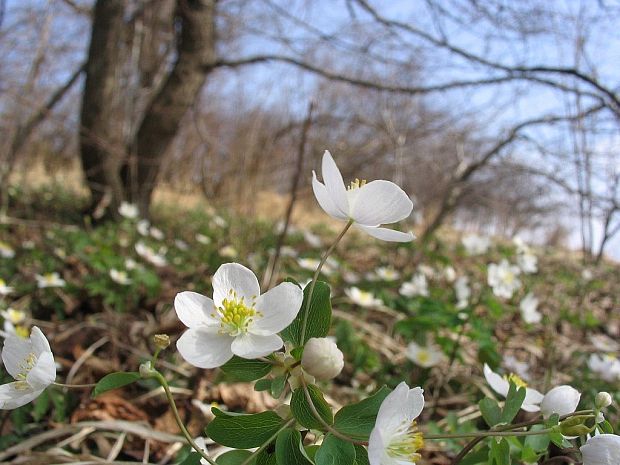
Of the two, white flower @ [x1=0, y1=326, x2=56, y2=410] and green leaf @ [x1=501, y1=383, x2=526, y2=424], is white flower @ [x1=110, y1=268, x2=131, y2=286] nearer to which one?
white flower @ [x1=0, y1=326, x2=56, y2=410]

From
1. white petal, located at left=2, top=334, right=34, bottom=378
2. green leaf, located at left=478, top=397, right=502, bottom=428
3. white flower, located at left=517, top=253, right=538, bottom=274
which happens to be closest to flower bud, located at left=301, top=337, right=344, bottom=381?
green leaf, located at left=478, top=397, right=502, bottom=428

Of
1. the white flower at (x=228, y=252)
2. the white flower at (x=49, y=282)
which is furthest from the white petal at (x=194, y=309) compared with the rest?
the white flower at (x=228, y=252)

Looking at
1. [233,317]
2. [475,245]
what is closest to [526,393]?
[233,317]

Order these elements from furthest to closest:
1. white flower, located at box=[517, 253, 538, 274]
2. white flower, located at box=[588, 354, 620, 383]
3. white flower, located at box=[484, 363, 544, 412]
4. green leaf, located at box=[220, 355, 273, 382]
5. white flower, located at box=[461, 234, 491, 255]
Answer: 1. white flower, located at box=[461, 234, 491, 255]
2. white flower, located at box=[517, 253, 538, 274]
3. white flower, located at box=[588, 354, 620, 383]
4. white flower, located at box=[484, 363, 544, 412]
5. green leaf, located at box=[220, 355, 273, 382]

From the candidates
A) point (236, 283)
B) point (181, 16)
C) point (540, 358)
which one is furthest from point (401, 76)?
point (236, 283)

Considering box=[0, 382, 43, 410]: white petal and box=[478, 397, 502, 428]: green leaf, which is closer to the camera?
box=[0, 382, 43, 410]: white petal

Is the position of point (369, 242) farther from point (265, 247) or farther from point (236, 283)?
point (236, 283)

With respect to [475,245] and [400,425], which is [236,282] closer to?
[400,425]

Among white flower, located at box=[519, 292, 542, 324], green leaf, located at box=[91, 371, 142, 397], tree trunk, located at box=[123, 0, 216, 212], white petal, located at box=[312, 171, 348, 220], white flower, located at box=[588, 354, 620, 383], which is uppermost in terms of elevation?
tree trunk, located at box=[123, 0, 216, 212]
